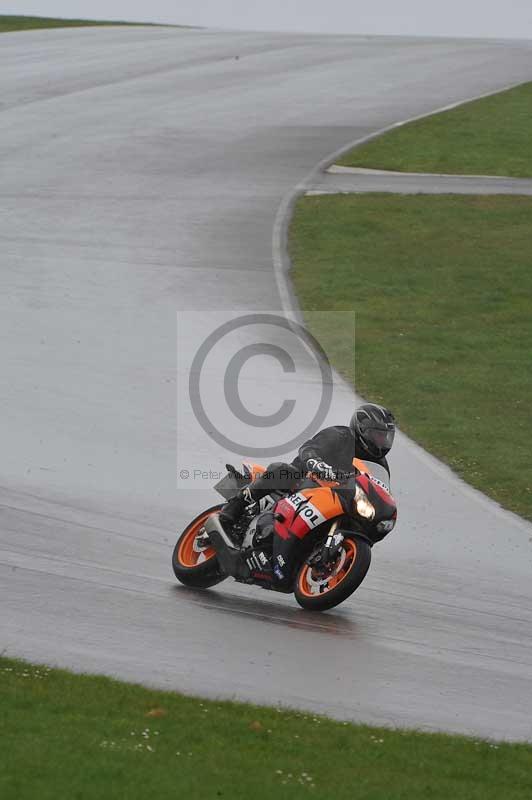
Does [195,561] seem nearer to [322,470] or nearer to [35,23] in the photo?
[322,470]

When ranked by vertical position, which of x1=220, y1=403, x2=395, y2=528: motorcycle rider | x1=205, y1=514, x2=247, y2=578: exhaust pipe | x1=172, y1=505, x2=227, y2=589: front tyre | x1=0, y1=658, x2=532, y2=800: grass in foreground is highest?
x1=220, y1=403, x2=395, y2=528: motorcycle rider

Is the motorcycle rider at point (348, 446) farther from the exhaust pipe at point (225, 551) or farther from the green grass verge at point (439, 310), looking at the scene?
the green grass verge at point (439, 310)

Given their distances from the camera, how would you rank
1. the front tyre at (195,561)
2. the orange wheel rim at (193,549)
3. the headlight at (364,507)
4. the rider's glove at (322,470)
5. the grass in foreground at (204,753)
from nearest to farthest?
the grass in foreground at (204,753)
the headlight at (364,507)
the rider's glove at (322,470)
the front tyre at (195,561)
the orange wheel rim at (193,549)

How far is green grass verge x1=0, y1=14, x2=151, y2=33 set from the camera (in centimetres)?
5925

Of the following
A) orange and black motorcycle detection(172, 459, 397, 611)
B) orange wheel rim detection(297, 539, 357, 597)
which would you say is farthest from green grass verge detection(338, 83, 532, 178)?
orange wheel rim detection(297, 539, 357, 597)

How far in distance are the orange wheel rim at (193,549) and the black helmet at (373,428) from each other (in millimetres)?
1796

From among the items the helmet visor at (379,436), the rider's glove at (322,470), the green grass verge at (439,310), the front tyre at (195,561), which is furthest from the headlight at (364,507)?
the green grass verge at (439,310)

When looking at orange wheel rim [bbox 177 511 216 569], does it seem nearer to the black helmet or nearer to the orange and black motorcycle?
the orange and black motorcycle

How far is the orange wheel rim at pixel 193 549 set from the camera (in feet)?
40.9

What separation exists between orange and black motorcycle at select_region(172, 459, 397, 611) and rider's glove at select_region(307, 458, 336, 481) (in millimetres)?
108

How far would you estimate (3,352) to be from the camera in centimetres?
2019

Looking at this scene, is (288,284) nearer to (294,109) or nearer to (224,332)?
(224,332)

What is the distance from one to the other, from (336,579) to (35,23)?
178 ft

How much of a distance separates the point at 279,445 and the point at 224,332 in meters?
5.07
